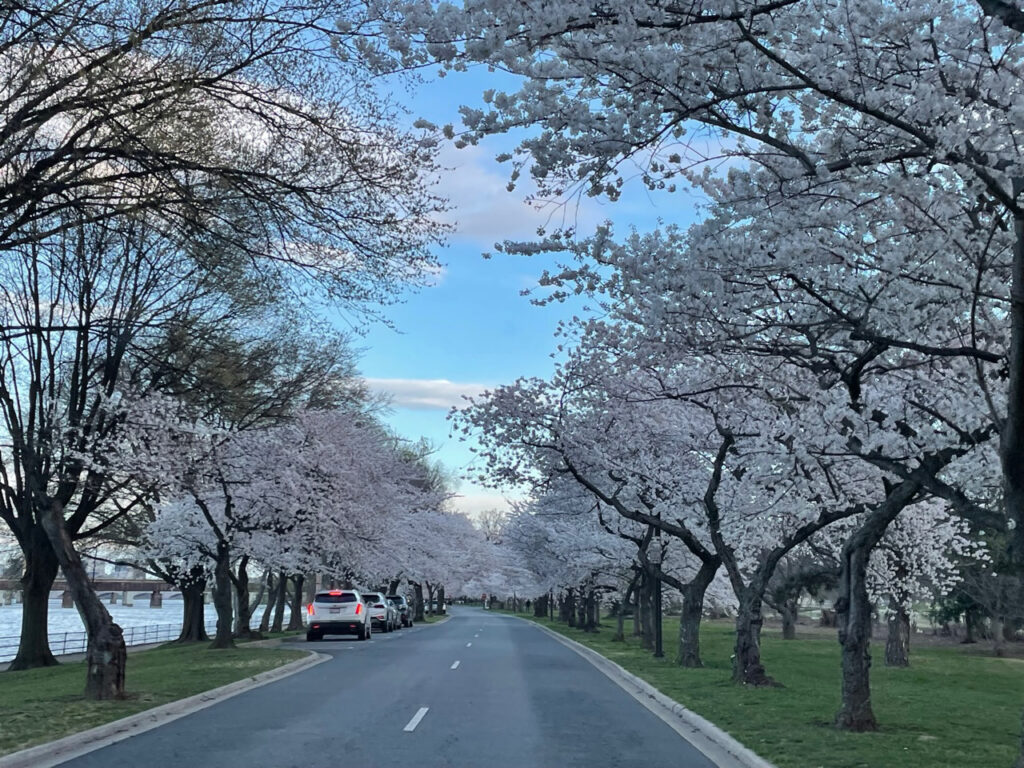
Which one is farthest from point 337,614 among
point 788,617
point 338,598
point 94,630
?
point 788,617

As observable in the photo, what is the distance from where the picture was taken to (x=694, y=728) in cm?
1298

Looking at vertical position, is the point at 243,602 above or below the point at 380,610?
above

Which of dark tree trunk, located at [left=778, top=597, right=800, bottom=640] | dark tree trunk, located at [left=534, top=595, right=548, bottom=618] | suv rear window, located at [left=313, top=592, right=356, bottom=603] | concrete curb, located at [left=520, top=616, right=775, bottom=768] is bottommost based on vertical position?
dark tree trunk, located at [left=534, top=595, right=548, bottom=618]

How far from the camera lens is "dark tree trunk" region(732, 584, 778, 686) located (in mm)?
19422

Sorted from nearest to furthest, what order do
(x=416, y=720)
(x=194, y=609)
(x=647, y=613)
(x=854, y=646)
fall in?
1. (x=416, y=720)
2. (x=854, y=646)
3. (x=647, y=613)
4. (x=194, y=609)

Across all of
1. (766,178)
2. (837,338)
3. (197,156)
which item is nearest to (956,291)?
(837,338)

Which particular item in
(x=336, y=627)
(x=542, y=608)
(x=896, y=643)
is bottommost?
(x=542, y=608)

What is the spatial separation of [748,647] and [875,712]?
13.9ft

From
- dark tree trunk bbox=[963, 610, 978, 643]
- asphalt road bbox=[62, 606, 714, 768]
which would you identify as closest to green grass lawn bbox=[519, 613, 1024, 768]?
asphalt road bbox=[62, 606, 714, 768]

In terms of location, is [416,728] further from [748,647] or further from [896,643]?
[896,643]

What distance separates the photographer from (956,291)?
32.8 feet

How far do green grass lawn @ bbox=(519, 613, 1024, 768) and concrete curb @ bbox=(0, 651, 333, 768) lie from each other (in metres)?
7.18

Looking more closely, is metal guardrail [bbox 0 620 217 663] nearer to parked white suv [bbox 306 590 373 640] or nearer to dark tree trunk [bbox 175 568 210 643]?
dark tree trunk [bbox 175 568 210 643]

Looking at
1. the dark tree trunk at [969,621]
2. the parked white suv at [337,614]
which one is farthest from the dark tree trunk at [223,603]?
the dark tree trunk at [969,621]
